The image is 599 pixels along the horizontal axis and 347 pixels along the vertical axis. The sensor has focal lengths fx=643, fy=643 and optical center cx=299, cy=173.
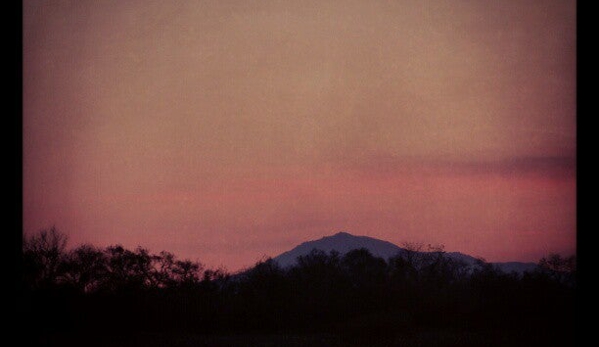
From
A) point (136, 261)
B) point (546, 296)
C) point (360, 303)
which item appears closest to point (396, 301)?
point (360, 303)

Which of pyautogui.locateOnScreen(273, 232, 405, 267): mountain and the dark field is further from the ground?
pyautogui.locateOnScreen(273, 232, 405, 267): mountain

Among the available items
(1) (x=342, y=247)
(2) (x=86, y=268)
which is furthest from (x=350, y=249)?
(2) (x=86, y=268)

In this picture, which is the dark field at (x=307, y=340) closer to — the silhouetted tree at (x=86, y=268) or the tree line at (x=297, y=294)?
the tree line at (x=297, y=294)

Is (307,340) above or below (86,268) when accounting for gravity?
below

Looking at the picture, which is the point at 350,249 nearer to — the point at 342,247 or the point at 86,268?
the point at 342,247

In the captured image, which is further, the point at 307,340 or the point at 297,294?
the point at 297,294

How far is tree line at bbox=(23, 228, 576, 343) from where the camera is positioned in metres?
7.32

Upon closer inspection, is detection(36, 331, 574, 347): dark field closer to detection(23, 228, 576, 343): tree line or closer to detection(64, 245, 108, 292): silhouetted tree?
detection(23, 228, 576, 343): tree line

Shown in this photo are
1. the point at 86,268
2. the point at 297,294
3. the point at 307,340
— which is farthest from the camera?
the point at 297,294

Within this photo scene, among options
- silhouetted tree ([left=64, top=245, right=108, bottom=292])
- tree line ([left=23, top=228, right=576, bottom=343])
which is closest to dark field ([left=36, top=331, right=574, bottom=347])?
tree line ([left=23, top=228, right=576, bottom=343])

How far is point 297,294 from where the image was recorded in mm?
8625
